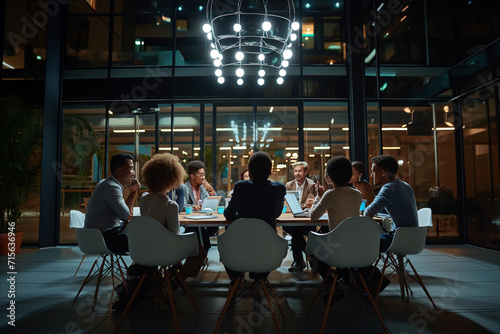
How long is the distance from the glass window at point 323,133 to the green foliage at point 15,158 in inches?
203

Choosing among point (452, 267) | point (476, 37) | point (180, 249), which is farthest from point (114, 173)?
point (476, 37)

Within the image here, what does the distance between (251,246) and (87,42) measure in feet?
21.3

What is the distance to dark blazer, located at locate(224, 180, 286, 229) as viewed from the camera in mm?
2771

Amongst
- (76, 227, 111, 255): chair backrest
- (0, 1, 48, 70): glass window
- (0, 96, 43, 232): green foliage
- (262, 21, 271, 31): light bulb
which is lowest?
(76, 227, 111, 255): chair backrest

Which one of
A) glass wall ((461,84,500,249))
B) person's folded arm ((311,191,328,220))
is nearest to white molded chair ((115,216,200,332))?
person's folded arm ((311,191,328,220))

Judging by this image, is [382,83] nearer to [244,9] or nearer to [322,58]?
[322,58]

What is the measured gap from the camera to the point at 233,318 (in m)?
2.74

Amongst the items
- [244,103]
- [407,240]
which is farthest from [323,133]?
[407,240]

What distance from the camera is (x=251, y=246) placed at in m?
2.43

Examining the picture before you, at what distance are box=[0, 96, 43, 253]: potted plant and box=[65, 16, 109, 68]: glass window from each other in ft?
5.06

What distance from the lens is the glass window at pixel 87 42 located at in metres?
6.80

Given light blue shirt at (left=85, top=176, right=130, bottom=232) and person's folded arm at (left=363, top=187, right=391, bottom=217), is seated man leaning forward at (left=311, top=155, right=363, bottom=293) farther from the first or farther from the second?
light blue shirt at (left=85, top=176, right=130, bottom=232)

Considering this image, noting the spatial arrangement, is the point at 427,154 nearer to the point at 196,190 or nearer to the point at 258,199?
the point at 196,190

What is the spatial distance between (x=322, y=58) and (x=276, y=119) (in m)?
1.60
